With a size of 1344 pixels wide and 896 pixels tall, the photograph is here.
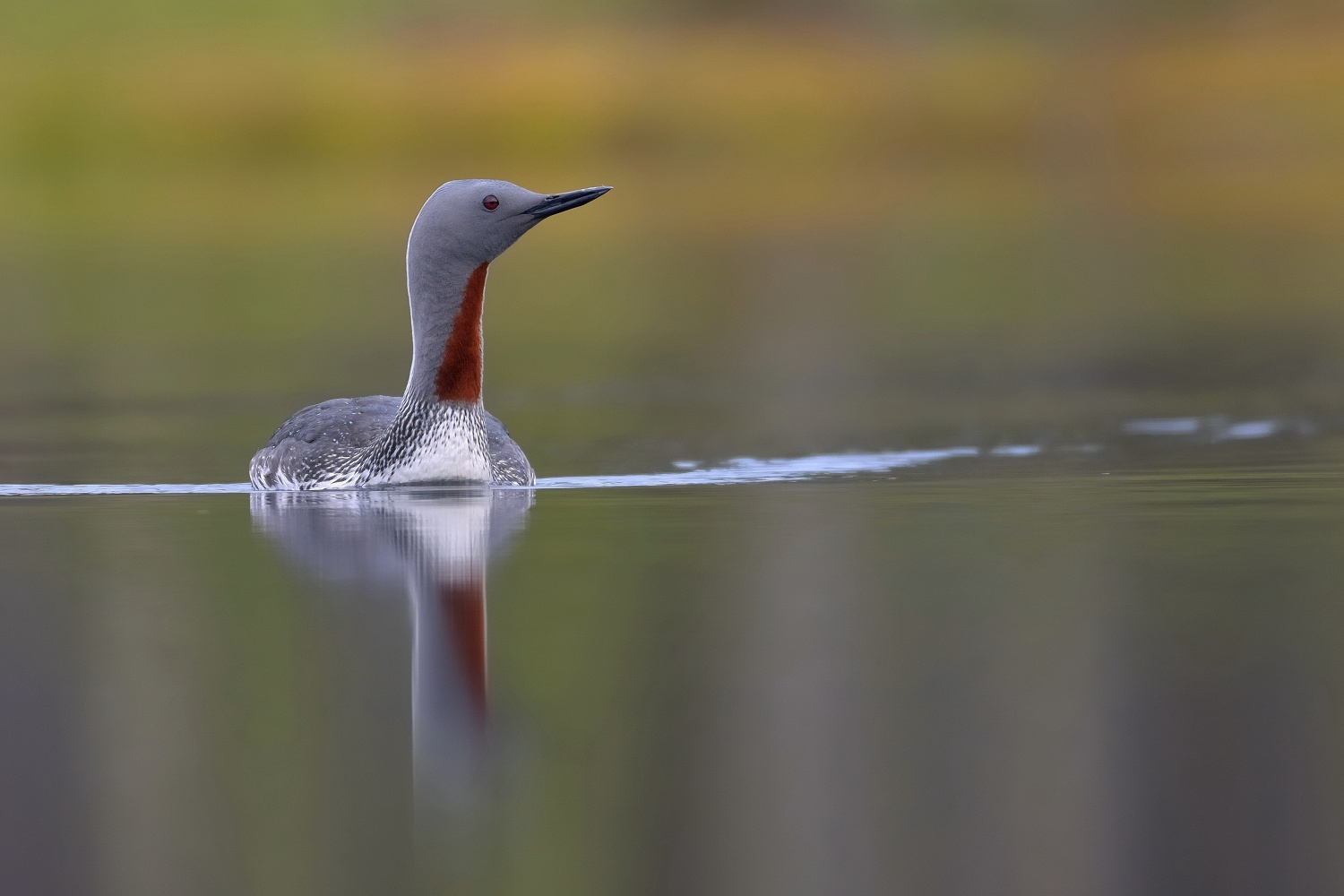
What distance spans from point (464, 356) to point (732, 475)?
146 centimetres

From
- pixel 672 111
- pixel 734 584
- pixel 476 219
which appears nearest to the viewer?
pixel 734 584

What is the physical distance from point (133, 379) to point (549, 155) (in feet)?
115

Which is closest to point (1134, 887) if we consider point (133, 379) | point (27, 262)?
point (133, 379)

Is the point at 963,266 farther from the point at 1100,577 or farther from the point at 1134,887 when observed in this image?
the point at 1134,887

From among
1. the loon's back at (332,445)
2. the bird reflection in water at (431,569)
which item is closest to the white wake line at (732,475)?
the loon's back at (332,445)

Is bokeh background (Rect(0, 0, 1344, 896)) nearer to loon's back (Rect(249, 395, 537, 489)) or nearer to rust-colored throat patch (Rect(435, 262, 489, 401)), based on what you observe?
loon's back (Rect(249, 395, 537, 489))

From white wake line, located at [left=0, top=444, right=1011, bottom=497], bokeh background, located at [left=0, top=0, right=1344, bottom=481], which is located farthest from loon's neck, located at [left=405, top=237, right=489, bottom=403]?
bokeh background, located at [left=0, top=0, right=1344, bottom=481]

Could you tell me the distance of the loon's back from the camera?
999 centimetres

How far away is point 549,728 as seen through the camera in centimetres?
550

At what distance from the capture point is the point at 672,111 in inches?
2279

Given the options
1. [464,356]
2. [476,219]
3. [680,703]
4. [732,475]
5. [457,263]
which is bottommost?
[680,703]

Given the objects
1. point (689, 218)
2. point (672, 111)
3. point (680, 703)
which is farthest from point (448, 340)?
point (672, 111)

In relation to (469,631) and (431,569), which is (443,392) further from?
(469,631)

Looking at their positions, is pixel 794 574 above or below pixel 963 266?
below
